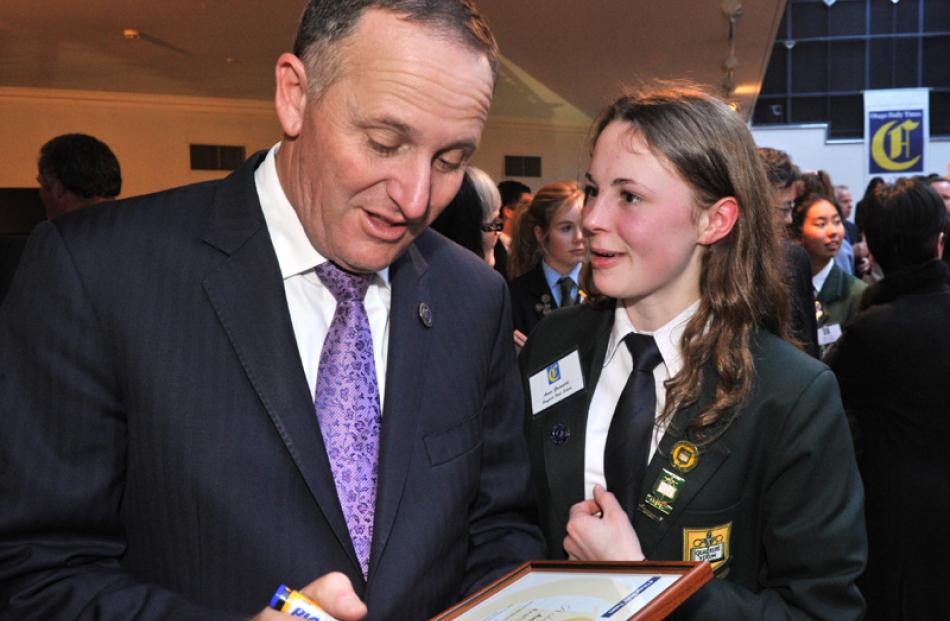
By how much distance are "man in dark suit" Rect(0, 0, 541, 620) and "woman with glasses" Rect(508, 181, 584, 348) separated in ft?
8.72

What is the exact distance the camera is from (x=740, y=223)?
1806 millimetres

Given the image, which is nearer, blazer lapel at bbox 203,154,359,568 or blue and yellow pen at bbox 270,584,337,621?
Answer: blue and yellow pen at bbox 270,584,337,621

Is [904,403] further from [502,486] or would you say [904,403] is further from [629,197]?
[502,486]

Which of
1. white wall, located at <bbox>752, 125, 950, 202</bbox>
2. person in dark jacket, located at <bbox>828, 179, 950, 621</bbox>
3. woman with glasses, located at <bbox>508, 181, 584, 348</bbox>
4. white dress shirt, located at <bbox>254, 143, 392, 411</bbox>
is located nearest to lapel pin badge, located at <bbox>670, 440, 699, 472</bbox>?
white dress shirt, located at <bbox>254, 143, 392, 411</bbox>

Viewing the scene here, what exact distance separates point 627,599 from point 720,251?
96 centimetres

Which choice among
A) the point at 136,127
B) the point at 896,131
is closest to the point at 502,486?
the point at 136,127

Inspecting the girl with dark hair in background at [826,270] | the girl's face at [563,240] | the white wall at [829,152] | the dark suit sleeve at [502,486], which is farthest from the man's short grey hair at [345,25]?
the white wall at [829,152]

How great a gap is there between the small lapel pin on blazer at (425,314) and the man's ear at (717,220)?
0.69 m

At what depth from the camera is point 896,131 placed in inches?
589

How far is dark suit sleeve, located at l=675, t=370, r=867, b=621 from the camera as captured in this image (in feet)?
5.07

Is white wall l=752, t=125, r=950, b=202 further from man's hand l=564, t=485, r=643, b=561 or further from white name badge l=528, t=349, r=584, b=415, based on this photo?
man's hand l=564, t=485, r=643, b=561

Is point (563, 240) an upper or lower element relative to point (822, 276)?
upper

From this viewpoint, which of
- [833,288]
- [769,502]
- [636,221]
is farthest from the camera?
[833,288]

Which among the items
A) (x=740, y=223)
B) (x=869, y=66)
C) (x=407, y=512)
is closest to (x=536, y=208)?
(x=740, y=223)
